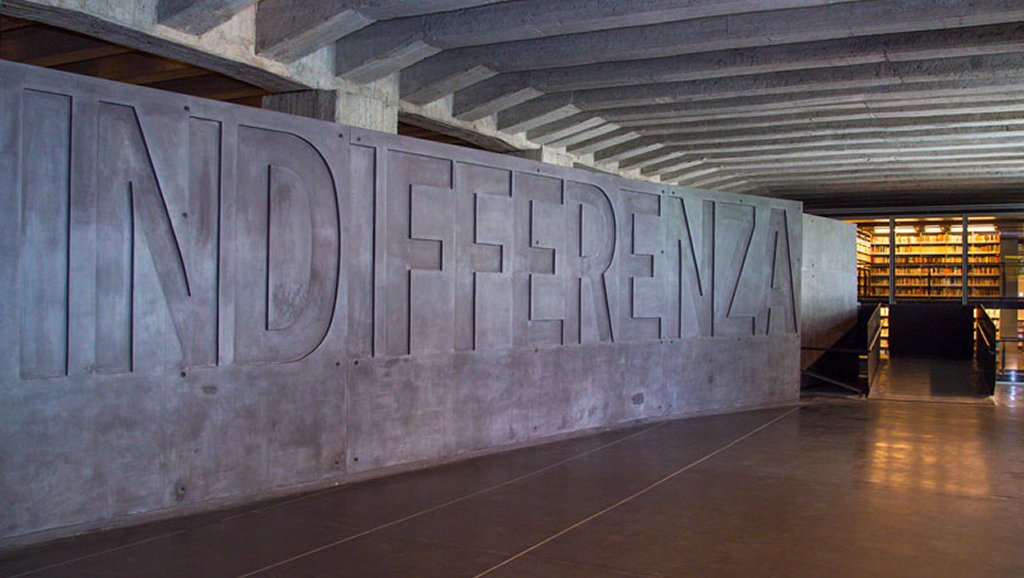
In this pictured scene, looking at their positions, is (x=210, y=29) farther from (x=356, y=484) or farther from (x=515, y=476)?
(x=515, y=476)

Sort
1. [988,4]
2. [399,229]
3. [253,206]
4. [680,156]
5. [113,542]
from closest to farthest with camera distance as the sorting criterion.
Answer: [113,542], [253,206], [988,4], [399,229], [680,156]

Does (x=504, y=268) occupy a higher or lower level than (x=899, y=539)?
higher

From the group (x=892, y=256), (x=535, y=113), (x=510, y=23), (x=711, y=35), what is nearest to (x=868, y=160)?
(x=535, y=113)

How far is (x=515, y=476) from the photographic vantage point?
265 inches

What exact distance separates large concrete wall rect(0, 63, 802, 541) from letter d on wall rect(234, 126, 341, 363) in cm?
2

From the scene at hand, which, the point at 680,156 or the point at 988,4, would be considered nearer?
the point at 988,4

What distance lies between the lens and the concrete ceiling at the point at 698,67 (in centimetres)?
668

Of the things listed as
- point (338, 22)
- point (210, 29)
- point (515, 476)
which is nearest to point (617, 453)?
point (515, 476)

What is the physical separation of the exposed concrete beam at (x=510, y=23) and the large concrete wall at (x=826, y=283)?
26.9 ft

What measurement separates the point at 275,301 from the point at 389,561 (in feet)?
7.27

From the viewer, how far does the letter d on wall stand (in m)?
5.89

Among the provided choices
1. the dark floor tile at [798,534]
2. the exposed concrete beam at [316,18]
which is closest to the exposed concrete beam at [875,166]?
the dark floor tile at [798,534]

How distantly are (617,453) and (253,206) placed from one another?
3761 millimetres

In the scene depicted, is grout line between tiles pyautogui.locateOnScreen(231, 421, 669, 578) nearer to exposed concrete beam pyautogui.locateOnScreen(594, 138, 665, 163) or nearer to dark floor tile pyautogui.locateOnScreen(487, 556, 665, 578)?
dark floor tile pyautogui.locateOnScreen(487, 556, 665, 578)
